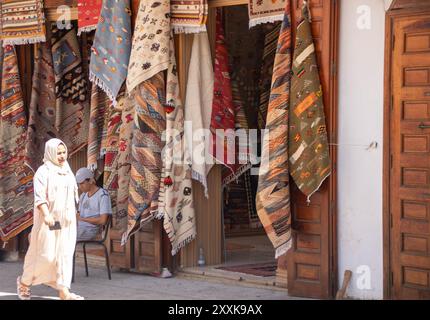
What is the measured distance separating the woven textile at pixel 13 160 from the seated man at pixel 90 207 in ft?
4.95

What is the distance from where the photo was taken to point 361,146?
27.2 ft

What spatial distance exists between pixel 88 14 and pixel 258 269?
332 cm

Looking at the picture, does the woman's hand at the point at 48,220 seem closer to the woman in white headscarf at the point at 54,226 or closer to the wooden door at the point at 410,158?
the woman in white headscarf at the point at 54,226

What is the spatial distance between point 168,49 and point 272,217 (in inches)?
88.3

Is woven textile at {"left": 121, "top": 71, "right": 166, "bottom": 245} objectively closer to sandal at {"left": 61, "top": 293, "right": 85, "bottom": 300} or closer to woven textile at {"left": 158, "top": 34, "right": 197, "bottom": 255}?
woven textile at {"left": 158, "top": 34, "right": 197, "bottom": 255}

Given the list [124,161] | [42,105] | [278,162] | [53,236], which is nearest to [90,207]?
[124,161]

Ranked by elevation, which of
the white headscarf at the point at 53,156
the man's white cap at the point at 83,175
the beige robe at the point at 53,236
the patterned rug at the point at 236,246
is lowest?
the patterned rug at the point at 236,246

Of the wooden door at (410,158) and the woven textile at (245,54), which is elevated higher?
the woven textile at (245,54)

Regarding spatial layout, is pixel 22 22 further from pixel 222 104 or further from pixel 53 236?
Result: pixel 53 236

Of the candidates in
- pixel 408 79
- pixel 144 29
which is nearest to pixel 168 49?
pixel 144 29

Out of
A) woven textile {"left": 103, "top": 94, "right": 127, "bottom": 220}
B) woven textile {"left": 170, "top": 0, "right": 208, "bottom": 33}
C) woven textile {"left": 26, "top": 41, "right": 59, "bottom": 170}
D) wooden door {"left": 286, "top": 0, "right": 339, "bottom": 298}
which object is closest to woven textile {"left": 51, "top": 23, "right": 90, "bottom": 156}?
woven textile {"left": 26, "top": 41, "right": 59, "bottom": 170}

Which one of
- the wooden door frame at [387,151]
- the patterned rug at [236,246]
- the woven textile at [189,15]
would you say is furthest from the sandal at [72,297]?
the patterned rug at [236,246]

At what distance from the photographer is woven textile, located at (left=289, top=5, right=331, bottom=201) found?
27.3ft

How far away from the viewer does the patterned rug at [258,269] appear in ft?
31.8
